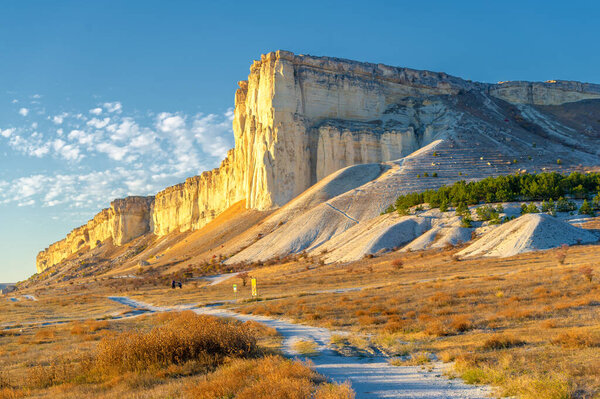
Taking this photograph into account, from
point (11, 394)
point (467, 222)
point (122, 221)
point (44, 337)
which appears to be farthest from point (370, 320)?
point (122, 221)

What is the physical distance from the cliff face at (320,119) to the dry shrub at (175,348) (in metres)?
65.4

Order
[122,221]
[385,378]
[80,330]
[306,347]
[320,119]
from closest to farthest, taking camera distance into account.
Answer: [385,378]
[306,347]
[80,330]
[320,119]
[122,221]

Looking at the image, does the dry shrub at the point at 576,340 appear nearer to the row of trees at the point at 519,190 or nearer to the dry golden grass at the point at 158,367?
the dry golden grass at the point at 158,367

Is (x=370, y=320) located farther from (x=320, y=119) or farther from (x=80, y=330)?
(x=320, y=119)

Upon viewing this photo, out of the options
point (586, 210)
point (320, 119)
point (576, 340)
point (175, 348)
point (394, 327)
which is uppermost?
point (320, 119)

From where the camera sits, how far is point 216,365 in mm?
8359

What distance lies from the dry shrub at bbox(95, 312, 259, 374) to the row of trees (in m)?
43.0

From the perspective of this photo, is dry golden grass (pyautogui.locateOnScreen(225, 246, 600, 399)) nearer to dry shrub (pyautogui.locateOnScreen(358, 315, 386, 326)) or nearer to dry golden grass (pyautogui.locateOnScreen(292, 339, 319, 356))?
dry shrub (pyautogui.locateOnScreen(358, 315, 386, 326))

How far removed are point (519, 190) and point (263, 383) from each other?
50.1 meters

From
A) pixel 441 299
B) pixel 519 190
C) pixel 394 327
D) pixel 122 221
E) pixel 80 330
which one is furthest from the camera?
pixel 122 221

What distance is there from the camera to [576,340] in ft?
27.8

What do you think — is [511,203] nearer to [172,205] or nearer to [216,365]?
[216,365]

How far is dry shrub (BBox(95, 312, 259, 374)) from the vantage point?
8.40 metres

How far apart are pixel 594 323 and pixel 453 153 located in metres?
60.7
